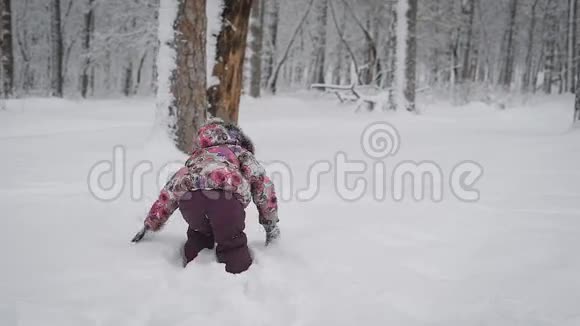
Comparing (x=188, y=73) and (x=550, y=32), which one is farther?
(x=550, y=32)

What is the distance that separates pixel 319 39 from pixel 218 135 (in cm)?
1679

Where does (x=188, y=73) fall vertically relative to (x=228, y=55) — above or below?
below

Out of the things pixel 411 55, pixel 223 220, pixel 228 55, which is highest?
pixel 411 55

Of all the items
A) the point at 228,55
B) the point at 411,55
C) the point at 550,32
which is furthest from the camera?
the point at 550,32

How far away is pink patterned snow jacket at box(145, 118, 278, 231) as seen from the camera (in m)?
2.08

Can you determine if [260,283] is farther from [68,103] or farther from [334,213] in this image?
[68,103]

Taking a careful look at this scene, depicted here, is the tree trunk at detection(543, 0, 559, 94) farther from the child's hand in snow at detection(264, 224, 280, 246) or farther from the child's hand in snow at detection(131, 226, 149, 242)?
the child's hand in snow at detection(131, 226, 149, 242)

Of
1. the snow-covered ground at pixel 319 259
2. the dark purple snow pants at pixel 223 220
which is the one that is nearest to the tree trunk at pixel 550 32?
the snow-covered ground at pixel 319 259

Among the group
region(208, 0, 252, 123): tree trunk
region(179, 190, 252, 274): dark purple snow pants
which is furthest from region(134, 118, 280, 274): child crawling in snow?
region(208, 0, 252, 123): tree trunk

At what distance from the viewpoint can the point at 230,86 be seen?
498cm

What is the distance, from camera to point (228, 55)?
16.1ft

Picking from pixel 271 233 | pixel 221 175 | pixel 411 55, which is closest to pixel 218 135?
pixel 221 175

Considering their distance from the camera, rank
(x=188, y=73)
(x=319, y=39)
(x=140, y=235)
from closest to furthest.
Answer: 1. (x=140, y=235)
2. (x=188, y=73)
3. (x=319, y=39)

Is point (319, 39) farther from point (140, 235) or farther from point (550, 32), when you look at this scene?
point (140, 235)
